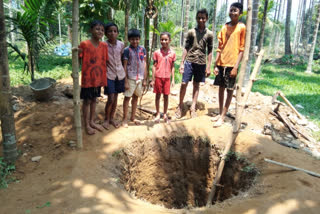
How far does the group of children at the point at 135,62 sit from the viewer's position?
11.5ft

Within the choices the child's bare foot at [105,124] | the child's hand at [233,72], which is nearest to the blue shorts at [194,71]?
the child's hand at [233,72]

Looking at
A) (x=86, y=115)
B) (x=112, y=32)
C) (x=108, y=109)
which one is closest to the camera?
(x=112, y=32)

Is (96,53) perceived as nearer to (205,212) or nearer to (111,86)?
(111,86)

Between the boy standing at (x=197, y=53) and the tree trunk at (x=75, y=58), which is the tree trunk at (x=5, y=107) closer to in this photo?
the tree trunk at (x=75, y=58)

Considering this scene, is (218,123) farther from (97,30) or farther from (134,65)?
(97,30)

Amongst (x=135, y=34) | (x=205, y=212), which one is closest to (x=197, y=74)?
(x=135, y=34)

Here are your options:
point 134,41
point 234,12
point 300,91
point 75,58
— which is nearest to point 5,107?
point 75,58

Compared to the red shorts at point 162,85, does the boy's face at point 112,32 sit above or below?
above

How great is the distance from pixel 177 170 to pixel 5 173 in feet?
9.20

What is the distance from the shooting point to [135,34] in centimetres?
375

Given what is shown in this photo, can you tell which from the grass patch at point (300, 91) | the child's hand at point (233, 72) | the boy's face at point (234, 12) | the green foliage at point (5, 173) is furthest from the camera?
the grass patch at point (300, 91)

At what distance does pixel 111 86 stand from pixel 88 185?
1606 mm

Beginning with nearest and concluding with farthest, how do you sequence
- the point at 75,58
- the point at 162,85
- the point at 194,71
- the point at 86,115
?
the point at 75,58
the point at 86,115
the point at 162,85
the point at 194,71

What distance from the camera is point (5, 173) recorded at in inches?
115
